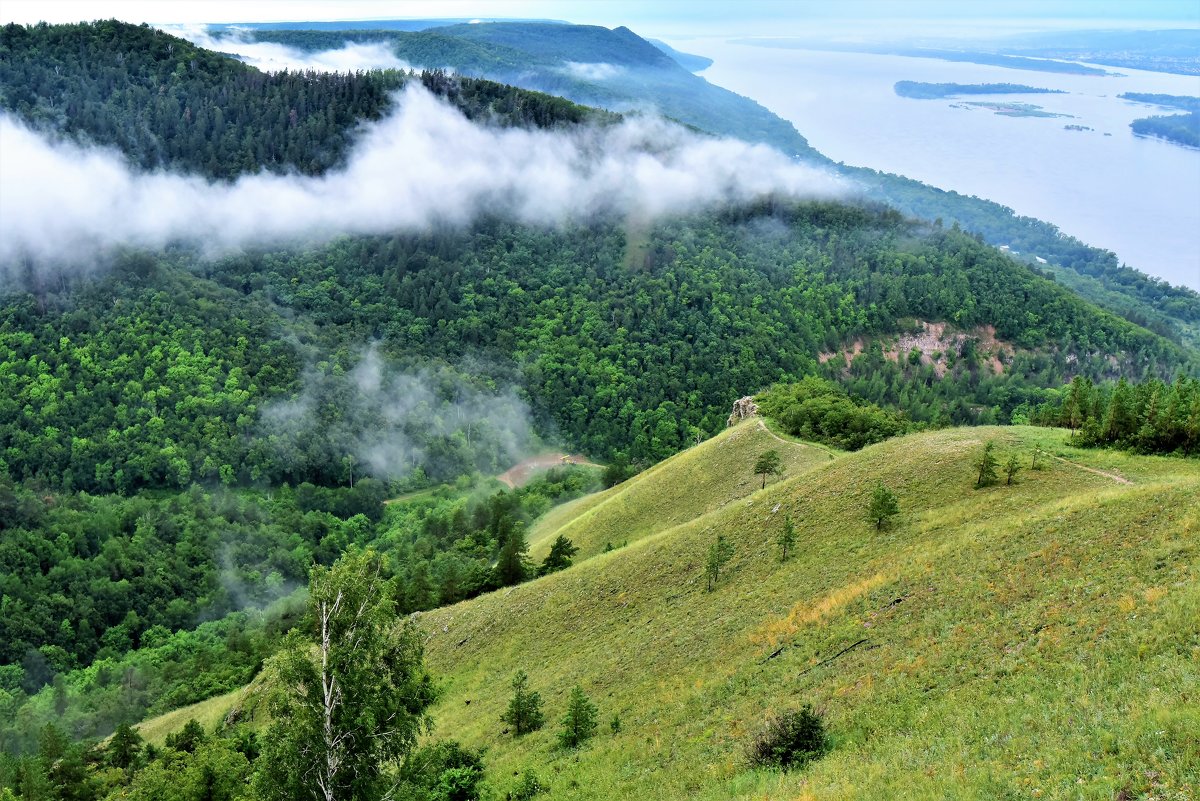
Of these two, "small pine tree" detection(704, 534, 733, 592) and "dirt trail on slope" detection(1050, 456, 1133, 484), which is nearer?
"dirt trail on slope" detection(1050, 456, 1133, 484)

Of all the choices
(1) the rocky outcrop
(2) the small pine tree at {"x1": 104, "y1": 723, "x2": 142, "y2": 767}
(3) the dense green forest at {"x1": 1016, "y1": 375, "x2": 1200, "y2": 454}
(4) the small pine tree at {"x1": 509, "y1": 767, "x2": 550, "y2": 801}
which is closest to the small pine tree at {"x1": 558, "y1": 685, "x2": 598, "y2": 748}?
(4) the small pine tree at {"x1": 509, "y1": 767, "x2": 550, "y2": 801}

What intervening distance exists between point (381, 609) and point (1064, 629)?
21.6m

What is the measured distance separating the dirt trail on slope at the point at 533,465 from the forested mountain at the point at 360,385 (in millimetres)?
3205

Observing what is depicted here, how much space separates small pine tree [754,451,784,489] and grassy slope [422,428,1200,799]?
29.3 feet

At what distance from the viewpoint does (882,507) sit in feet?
136

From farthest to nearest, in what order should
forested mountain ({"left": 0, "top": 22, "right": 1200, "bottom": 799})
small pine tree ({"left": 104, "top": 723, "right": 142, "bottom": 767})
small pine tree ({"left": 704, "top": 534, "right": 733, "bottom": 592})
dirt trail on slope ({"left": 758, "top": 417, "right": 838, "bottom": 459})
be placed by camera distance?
forested mountain ({"left": 0, "top": 22, "right": 1200, "bottom": 799})
dirt trail on slope ({"left": 758, "top": 417, "right": 838, "bottom": 459})
small pine tree ({"left": 104, "top": 723, "right": 142, "bottom": 767})
small pine tree ({"left": 704, "top": 534, "right": 733, "bottom": 592})

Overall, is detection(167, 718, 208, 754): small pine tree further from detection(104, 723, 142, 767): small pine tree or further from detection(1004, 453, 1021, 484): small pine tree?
detection(1004, 453, 1021, 484): small pine tree

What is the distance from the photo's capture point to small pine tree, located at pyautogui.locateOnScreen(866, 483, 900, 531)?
41.4 m

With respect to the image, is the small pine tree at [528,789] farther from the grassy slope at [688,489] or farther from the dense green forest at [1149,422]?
the dense green forest at [1149,422]

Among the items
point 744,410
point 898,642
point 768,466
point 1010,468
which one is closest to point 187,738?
point 768,466

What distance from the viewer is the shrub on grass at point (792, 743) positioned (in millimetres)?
22953

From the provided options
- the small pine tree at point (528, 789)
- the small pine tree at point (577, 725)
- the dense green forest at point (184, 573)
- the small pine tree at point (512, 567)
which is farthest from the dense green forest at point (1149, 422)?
the dense green forest at point (184, 573)

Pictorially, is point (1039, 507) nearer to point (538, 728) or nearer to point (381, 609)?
point (538, 728)

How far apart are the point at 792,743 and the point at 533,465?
4984 inches
